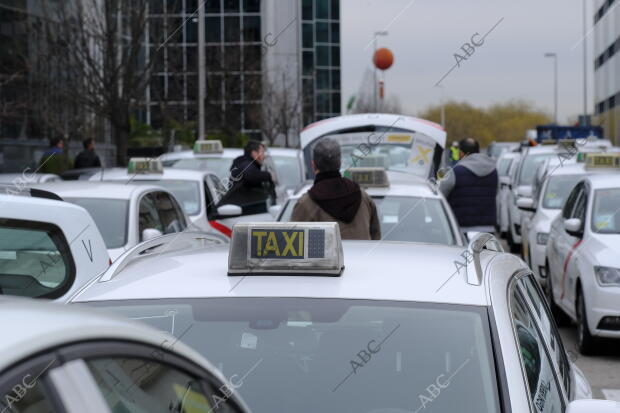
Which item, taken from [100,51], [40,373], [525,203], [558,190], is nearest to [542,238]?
[525,203]

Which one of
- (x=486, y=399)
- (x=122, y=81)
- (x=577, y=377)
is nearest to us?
(x=486, y=399)

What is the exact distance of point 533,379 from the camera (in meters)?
3.30

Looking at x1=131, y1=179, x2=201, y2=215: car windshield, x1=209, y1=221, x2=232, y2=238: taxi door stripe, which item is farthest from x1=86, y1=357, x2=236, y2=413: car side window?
x1=131, y1=179, x2=201, y2=215: car windshield

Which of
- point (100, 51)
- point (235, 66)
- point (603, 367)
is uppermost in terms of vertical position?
point (235, 66)

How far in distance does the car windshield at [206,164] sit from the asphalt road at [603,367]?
864 cm

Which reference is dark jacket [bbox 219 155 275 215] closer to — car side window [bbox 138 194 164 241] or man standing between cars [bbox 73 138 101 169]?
car side window [bbox 138 194 164 241]

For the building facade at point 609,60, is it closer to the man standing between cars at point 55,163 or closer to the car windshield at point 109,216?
the man standing between cars at point 55,163

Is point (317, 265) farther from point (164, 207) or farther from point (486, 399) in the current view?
point (164, 207)

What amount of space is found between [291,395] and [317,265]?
16.6 inches

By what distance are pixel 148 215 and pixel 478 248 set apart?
706 centimetres

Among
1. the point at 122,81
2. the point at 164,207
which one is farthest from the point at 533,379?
the point at 122,81

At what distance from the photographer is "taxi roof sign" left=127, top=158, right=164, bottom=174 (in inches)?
551

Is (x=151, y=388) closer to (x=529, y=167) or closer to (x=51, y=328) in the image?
(x=51, y=328)

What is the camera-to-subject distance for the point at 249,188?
15031 millimetres
